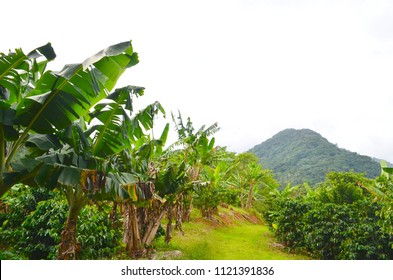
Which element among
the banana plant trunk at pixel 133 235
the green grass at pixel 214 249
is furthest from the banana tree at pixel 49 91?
the green grass at pixel 214 249

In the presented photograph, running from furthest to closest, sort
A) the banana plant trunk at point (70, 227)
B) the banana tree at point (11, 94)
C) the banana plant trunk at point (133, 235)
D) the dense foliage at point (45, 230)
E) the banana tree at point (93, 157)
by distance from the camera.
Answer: the banana plant trunk at point (133, 235) → the dense foliage at point (45, 230) → the banana plant trunk at point (70, 227) → the banana tree at point (93, 157) → the banana tree at point (11, 94)

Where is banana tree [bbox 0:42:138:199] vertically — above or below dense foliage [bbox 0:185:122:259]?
above

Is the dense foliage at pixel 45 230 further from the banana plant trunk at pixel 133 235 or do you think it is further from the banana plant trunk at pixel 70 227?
the banana plant trunk at pixel 70 227

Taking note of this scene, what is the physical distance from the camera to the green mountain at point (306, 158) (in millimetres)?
46250

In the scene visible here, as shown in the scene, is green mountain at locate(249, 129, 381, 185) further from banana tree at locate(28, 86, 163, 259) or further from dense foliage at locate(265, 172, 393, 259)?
banana tree at locate(28, 86, 163, 259)

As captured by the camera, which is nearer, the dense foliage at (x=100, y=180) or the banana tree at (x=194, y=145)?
the dense foliage at (x=100, y=180)

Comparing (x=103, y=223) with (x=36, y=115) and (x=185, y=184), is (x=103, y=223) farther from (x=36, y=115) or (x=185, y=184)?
(x=36, y=115)

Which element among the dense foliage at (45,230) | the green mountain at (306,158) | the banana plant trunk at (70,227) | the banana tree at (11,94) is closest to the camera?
the banana tree at (11,94)

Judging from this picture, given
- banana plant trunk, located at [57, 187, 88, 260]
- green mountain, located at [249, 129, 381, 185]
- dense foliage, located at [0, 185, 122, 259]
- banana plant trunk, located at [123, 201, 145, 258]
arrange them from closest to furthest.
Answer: banana plant trunk, located at [57, 187, 88, 260] → dense foliage, located at [0, 185, 122, 259] → banana plant trunk, located at [123, 201, 145, 258] → green mountain, located at [249, 129, 381, 185]

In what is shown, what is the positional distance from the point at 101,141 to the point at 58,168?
894 millimetres

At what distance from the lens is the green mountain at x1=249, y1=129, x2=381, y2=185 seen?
4625 centimetres

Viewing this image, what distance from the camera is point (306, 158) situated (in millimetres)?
59000

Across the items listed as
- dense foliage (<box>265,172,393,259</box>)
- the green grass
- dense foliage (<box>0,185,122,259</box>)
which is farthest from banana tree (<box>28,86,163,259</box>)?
dense foliage (<box>265,172,393,259</box>)
